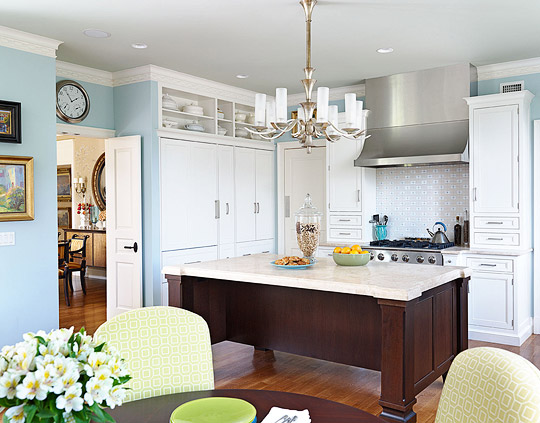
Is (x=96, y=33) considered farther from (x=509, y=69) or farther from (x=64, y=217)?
(x=64, y=217)

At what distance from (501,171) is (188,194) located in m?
3.24

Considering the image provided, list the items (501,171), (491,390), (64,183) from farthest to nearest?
(64,183), (501,171), (491,390)

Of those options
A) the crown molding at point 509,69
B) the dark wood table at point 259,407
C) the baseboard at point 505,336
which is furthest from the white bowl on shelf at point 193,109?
the dark wood table at point 259,407

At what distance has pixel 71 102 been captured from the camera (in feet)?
16.4

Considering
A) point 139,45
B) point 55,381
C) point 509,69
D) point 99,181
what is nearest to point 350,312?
point 55,381

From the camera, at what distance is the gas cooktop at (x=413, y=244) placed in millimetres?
5055

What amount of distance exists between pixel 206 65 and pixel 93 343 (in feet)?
14.6

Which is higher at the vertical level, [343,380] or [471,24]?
[471,24]

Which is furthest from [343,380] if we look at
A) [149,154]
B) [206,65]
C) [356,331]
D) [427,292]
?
[206,65]

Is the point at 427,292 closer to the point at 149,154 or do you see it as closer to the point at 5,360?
the point at 5,360

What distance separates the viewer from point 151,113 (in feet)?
17.0

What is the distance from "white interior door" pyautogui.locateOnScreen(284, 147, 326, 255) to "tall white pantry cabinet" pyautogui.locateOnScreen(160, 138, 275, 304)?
8.9 inches

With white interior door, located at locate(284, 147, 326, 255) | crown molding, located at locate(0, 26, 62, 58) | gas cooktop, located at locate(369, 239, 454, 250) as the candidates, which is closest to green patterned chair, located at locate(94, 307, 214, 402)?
crown molding, located at locate(0, 26, 62, 58)

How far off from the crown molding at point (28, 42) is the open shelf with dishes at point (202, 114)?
122cm
